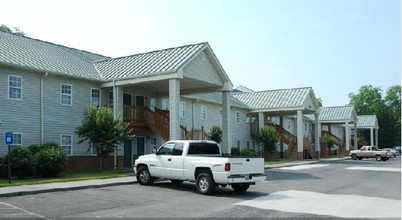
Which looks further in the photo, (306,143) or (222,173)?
(306,143)

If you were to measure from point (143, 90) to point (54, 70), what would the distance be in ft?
25.1

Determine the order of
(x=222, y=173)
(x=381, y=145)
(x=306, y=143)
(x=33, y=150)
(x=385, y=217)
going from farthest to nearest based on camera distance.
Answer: (x=381, y=145), (x=306, y=143), (x=33, y=150), (x=222, y=173), (x=385, y=217)

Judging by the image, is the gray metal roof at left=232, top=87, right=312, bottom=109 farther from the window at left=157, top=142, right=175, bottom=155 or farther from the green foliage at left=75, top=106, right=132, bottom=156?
the window at left=157, top=142, right=175, bottom=155

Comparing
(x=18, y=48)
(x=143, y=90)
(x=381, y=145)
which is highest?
(x=18, y=48)

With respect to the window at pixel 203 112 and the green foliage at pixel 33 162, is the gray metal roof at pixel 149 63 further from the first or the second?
the window at pixel 203 112

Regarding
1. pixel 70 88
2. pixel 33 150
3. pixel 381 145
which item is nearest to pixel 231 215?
pixel 33 150

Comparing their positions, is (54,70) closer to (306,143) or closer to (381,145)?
(306,143)

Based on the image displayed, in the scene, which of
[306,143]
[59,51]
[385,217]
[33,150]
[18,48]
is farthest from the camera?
[306,143]

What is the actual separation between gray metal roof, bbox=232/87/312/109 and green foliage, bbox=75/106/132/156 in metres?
24.0

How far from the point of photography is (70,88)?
25359mm

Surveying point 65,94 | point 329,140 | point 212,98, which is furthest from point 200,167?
point 329,140

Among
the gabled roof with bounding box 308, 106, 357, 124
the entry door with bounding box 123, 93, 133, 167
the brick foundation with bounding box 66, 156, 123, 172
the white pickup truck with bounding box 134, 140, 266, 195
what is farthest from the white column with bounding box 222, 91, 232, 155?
the gabled roof with bounding box 308, 106, 357, 124

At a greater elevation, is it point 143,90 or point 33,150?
point 143,90

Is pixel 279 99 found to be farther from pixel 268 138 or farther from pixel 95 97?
pixel 95 97
